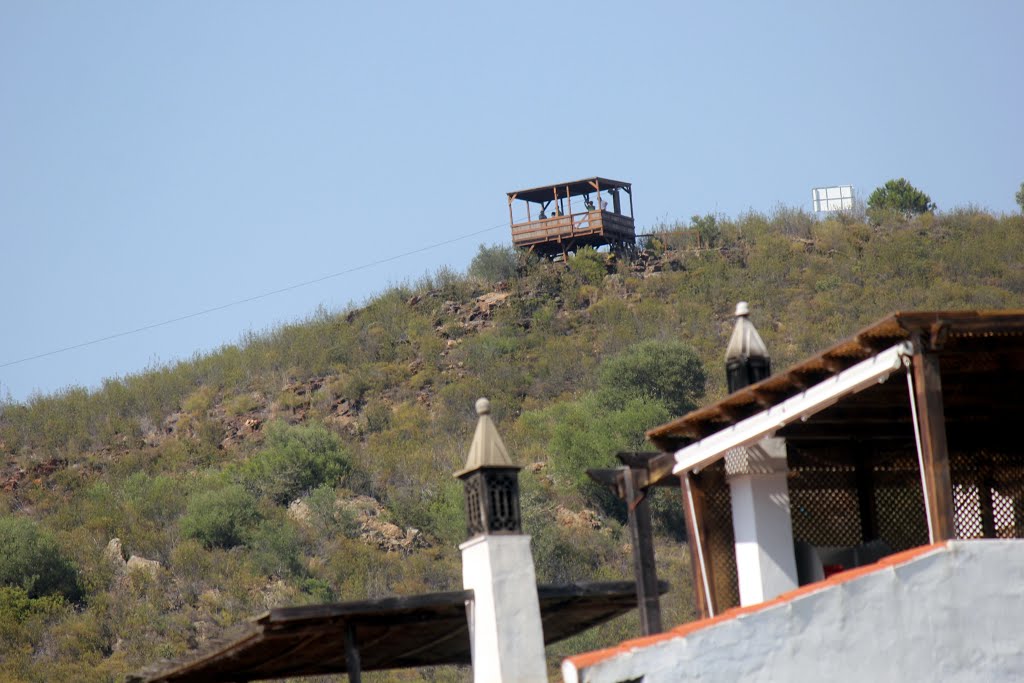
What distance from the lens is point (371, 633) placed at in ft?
39.3

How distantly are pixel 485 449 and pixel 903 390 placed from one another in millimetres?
3730

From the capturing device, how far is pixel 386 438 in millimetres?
39156

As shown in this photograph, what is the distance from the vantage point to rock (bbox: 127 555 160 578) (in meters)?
31.1

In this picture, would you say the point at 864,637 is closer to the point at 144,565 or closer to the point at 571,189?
the point at 144,565

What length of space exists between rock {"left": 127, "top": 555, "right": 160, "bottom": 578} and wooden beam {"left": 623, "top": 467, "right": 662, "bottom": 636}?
22.1 m

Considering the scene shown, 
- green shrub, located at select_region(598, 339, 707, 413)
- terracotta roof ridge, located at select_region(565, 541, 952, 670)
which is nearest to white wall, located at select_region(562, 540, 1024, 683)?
terracotta roof ridge, located at select_region(565, 541, 952, 670)

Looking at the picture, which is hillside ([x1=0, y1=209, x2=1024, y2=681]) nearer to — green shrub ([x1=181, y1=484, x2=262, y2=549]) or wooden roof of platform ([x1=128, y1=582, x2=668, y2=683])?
green shrub ([x1=181, y1=484, x2=262, y2=549])

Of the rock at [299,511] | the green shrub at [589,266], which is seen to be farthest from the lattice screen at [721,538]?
the green shrub at [589,266]

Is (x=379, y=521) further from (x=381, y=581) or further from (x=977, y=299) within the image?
(x=977, y=299)

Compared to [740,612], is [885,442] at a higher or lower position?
higher

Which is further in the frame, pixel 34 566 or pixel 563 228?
pixel 563 228

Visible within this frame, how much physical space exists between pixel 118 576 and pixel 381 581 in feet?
19.3

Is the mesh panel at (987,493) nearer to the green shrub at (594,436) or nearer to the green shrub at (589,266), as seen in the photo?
the green shrub at (594,436)

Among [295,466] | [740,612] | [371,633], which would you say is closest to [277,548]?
[295,466]
